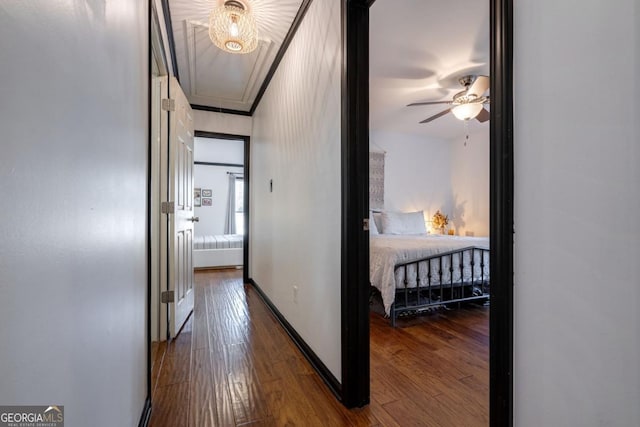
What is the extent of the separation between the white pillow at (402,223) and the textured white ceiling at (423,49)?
5.67 feet

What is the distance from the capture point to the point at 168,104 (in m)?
2.39

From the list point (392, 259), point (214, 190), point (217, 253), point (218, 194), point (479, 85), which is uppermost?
point (479, 85)

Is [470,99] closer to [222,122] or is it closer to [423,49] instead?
[423,49]

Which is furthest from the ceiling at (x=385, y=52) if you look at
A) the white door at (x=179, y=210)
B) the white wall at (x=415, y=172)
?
the white wall at (x=415, y=172)

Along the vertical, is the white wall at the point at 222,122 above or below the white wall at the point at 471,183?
above

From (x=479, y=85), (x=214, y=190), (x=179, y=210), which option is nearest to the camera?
(x=179, y=210)

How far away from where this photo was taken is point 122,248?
104 centimetres

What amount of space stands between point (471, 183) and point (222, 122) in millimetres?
4732

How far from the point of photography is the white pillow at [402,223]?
4.62 meters

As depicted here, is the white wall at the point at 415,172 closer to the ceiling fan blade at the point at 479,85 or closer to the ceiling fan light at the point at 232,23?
the ceiling fan blade at the point at 479,85

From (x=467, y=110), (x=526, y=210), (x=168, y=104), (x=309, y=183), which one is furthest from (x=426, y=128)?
(x=526, y=210)

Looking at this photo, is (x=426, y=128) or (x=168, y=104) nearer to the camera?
(x=168, y=104)

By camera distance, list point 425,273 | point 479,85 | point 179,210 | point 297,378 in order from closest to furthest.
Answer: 1. point 297,378
2. point 179,210
3. point 479,85
4. point 425,273

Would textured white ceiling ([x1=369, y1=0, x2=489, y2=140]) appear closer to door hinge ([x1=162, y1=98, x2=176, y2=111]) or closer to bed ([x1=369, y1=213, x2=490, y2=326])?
door hinge ([x1=162, y1=98, x2=176, y2=111])
